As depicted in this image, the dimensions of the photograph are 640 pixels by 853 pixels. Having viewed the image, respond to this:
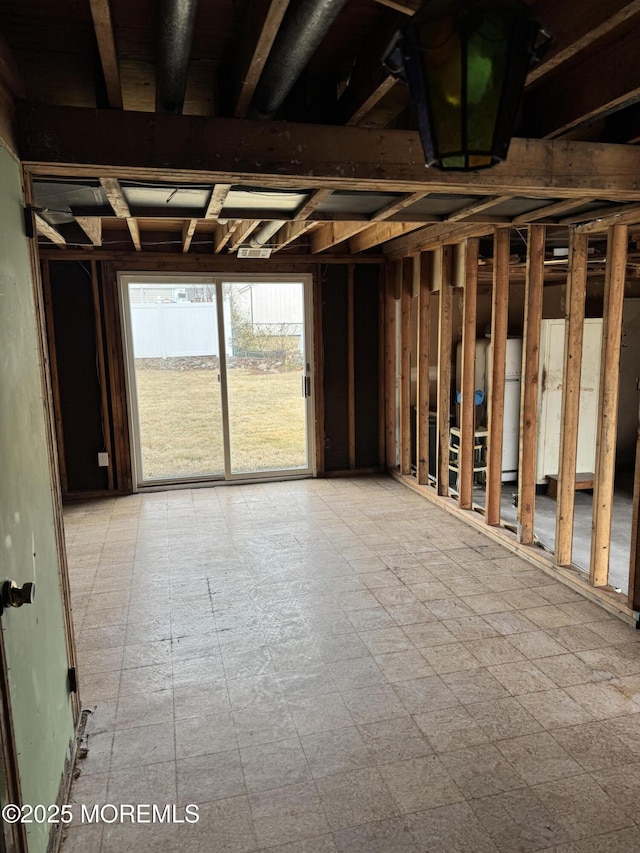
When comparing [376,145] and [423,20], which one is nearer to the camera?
Result: [423,20]

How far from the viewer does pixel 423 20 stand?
91 centimetres

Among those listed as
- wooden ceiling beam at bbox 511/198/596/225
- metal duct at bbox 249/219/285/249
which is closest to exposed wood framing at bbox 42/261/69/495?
metal duct at bbox 249/219/285/249

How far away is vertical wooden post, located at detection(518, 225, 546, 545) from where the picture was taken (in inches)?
149

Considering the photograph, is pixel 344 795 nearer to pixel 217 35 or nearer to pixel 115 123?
pixel 115 123

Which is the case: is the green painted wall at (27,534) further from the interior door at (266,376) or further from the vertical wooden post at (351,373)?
the vertical wooden post at (351,373)

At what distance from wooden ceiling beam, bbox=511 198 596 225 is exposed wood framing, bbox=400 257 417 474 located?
7.05ft

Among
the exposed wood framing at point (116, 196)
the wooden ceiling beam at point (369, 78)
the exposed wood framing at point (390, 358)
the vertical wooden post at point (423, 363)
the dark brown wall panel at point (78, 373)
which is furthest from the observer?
the exposed wood framing at point (390, 358)

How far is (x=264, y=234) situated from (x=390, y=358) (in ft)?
7.75

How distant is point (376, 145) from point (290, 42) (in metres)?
0.65

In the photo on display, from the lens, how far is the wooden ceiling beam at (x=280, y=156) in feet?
6.28

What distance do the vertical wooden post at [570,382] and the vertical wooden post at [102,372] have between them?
4.24 meters

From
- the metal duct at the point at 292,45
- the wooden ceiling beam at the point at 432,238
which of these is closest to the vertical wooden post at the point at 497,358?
the wooden ceiling beam at the point at 432,238

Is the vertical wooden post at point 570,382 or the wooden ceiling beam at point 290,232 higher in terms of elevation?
the wooden ceiling beam at point 290,232

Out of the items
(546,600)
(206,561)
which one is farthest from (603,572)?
(206,561)
